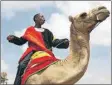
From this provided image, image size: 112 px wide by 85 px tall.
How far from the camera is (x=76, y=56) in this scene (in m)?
6.88

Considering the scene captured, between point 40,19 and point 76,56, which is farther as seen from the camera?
point 40,19

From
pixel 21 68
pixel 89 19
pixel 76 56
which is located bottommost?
pixel 21 68

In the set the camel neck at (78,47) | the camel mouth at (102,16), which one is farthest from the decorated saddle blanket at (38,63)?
the camel mouth at (102,16)

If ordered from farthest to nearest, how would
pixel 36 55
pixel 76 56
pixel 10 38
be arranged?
pixel 10 38
pixel 36 55
pixel 76 56

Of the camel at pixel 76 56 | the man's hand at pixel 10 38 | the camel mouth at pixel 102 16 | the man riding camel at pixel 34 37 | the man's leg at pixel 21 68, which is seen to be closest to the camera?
the camel at pixel 76 56

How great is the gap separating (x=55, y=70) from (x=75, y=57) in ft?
1.42

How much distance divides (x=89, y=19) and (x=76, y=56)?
2.39 ft

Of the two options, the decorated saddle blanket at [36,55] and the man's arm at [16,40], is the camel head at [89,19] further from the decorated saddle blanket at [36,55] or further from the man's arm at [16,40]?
the man's arm at [16,40]

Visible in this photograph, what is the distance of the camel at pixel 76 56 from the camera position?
6.67 metres

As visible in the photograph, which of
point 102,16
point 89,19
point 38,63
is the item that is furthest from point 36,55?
point 102,16

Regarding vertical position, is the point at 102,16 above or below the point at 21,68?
above

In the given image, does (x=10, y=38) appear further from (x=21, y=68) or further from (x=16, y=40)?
(x=21, y=68)

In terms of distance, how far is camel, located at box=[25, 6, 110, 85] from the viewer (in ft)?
21.9

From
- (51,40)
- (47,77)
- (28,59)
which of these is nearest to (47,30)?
(51,40)
